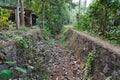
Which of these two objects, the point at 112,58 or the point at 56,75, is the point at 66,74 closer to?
the point at 56,75

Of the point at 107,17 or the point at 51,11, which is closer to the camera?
the point at 107,17

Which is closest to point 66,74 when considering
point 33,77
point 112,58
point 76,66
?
point 76,66

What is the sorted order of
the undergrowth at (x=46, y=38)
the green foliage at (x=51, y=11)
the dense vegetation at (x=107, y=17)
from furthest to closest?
the green foliage at (x=51, y=11), the undergrowth at (x=46, y=38), the dense vegetation at (x=107, y=17)

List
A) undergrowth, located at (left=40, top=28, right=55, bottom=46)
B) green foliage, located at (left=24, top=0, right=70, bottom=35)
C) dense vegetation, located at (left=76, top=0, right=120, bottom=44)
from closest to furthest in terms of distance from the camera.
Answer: dense vegetation, located at (left=76, top=0, right=120, bottom=44) < undergrowth, located at (left=40, top=28, right=55, bottom=46) < green foliage, located at (left=24, top=0, right=70, bottom=35)

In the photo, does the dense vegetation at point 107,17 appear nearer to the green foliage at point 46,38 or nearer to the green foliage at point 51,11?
the green foliage at point 46,38

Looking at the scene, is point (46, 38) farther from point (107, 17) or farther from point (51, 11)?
point (107, 17)

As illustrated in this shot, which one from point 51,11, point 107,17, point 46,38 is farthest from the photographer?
point 51,11

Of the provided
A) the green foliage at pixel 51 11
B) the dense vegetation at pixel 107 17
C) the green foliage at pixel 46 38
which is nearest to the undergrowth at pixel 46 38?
the green foliage at pixel 46 38

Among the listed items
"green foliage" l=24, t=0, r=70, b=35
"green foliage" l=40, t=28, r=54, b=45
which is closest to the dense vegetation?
"green foliage" l=40, t=28, r=54, b=45

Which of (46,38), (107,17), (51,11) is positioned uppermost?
(51,11)

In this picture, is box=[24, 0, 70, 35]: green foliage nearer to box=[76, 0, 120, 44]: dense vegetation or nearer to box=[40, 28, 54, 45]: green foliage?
box=[40, 28, 54, 45]: green foliage

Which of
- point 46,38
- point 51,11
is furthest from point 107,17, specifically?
point 51,11

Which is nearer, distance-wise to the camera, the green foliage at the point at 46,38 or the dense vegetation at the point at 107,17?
the dense vegetation at the point at 107,17

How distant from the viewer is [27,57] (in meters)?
6.59
